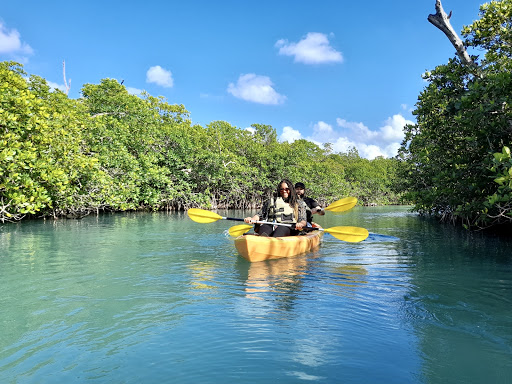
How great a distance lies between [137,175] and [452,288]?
16.1 m

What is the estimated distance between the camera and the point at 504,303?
394 cm

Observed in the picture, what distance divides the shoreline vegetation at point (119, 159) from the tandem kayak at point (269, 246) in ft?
26.3

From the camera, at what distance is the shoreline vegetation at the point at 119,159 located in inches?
444

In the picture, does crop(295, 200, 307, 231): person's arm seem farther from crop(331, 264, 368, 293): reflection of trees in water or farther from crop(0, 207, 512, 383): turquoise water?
crop(331, 264, 368, 293): reflection of trees in water

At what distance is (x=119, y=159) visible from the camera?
1778cm

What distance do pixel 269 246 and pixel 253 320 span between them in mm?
2679

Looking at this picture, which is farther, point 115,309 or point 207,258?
point 207,258

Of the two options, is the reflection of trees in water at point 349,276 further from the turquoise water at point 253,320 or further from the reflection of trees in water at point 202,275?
the reflection of trees in water at point 202,275

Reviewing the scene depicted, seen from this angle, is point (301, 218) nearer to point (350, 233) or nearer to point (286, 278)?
point (350, 233)

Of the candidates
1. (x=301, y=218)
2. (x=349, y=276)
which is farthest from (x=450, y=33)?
(x=349, y=276)

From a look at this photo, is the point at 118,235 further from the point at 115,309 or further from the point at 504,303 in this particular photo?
the point at 504,303

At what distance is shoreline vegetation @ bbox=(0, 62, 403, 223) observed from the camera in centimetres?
1129

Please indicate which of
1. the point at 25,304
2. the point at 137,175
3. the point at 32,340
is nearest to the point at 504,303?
the point at 32,340

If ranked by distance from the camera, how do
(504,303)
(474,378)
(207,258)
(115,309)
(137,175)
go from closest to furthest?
(474,378) < (115,309) < (504,303) < (207,258) < (137,175)
